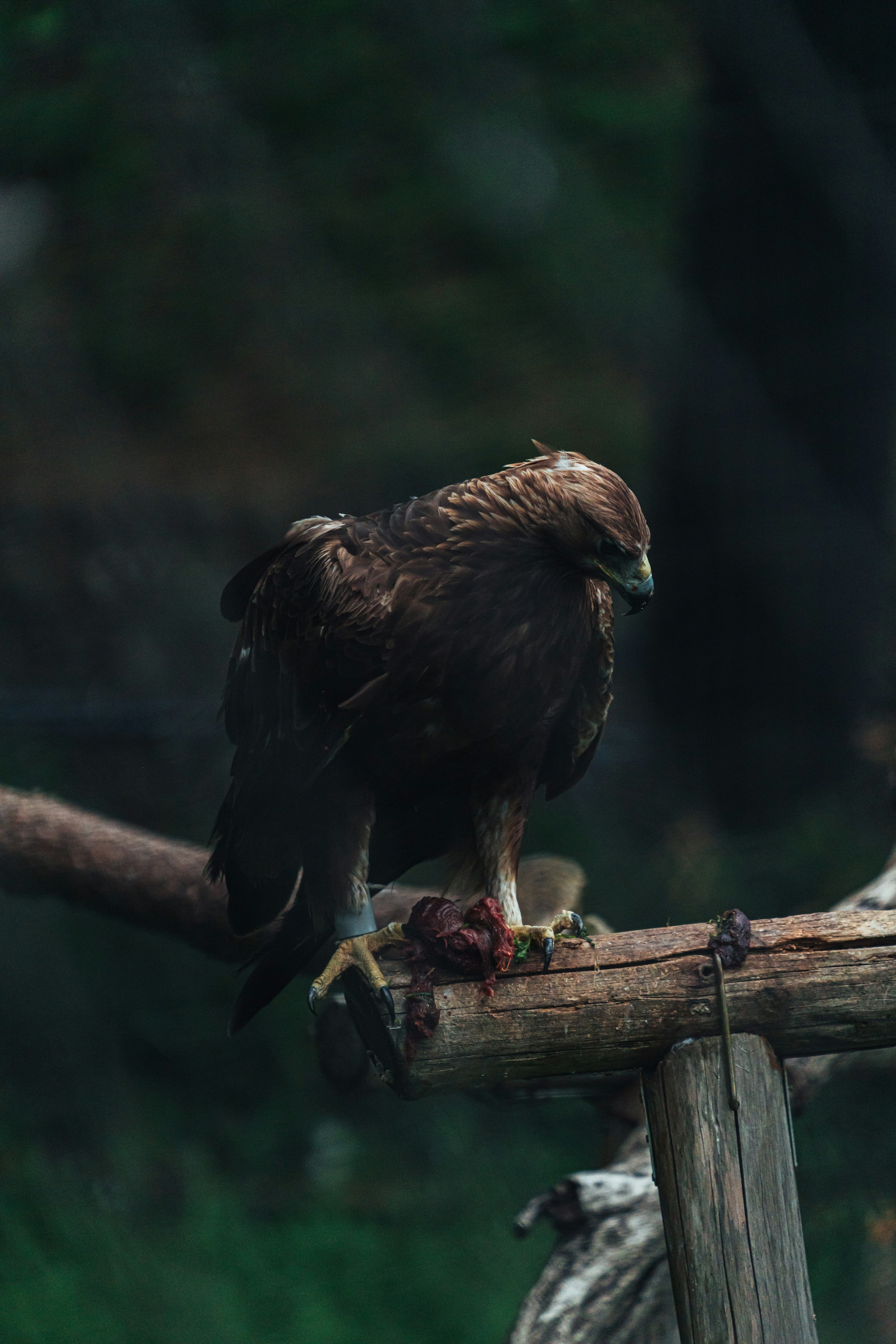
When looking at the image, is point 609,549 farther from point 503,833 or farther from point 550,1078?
point 550,1078

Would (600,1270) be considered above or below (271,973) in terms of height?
below

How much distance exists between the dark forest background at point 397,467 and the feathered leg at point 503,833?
1339 mm

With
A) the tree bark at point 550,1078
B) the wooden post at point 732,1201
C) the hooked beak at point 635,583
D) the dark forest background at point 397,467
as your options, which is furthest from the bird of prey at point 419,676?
the dark forest background at point 397,467

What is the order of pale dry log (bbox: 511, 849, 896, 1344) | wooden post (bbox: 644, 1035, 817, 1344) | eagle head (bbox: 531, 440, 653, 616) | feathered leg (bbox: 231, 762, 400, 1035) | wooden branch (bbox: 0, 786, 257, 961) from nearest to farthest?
wooden post (bbox: 644, 1035, 817, 1344) → eagle head (bbox: 531, 440, 653, 616) → feathered leg (bbox: 231, 762, 400, 1035) → pale dry log (bbox: 511, 849, 896, 1344) → wooden branch (bbox: 0, 786, 257, 961)

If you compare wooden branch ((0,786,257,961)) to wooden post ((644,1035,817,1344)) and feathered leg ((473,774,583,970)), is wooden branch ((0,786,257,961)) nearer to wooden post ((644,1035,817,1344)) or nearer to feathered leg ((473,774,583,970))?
feathered leg ((473,774,583,970))

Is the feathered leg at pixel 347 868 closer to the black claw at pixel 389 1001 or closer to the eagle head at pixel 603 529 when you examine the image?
the black claw at pixel 389 1001

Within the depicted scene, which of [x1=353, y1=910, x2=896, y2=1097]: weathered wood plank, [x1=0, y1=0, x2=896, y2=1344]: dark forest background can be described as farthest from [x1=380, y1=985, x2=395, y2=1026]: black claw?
[x1=0, y1=0, x2=896, y2=1344]: dark forest background

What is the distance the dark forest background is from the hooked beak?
165 centimetres

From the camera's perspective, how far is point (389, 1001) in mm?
1260

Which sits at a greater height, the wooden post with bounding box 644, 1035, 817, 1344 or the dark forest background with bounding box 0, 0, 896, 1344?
the dark forest background with bounding box 0, 0, 896, 1344

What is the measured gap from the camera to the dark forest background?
108 inches

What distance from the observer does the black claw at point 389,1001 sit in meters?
1.24

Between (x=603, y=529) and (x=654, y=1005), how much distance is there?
0.55 meters

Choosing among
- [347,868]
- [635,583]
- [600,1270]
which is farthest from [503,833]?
[600,1270]
